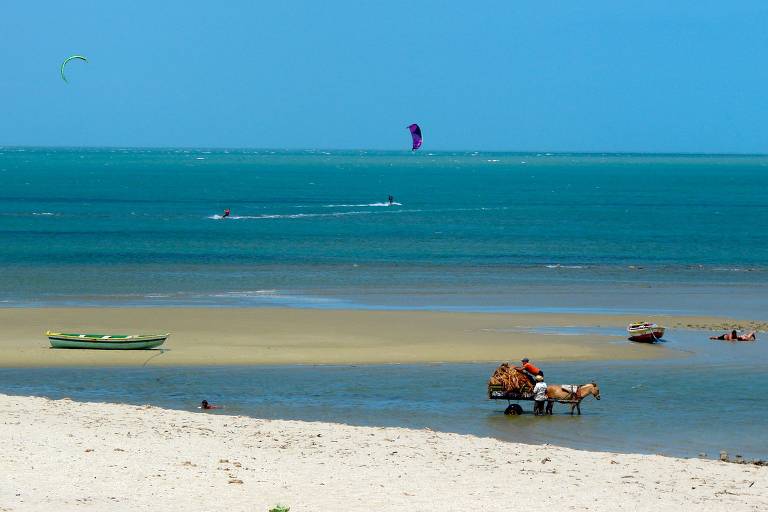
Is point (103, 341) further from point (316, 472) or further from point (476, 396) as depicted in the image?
point (316, 472)

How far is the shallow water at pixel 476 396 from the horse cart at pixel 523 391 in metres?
0.31

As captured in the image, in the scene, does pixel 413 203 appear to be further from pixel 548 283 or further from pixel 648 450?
pixel 648 450

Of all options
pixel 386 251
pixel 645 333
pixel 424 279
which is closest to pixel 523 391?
pixel 645 333

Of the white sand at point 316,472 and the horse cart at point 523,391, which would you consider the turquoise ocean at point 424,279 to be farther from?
the white sand at point 316,472

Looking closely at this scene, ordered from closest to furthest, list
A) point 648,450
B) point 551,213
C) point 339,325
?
point 648,450 → point 339,325 → point 551,213

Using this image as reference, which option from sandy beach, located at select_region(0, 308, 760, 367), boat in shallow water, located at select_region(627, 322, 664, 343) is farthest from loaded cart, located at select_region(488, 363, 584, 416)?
boat in shallow water, located at select_region(627, 322, 664, 343)

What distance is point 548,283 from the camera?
53.2 m

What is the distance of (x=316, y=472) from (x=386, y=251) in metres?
52.6

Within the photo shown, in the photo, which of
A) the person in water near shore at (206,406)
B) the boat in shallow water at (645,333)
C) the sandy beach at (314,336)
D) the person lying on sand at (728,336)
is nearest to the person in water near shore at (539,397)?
the person in water near shore at (206,406)

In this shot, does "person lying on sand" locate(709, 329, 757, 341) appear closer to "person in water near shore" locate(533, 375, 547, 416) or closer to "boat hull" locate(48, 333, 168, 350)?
"person in water near shore" locate(533, 375, 547, 416)

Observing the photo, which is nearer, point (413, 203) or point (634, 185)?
point (413, 203)

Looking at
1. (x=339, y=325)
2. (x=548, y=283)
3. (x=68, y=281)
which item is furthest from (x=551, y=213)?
(x=339, y=325)

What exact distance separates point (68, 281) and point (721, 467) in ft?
126

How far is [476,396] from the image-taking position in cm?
2664
